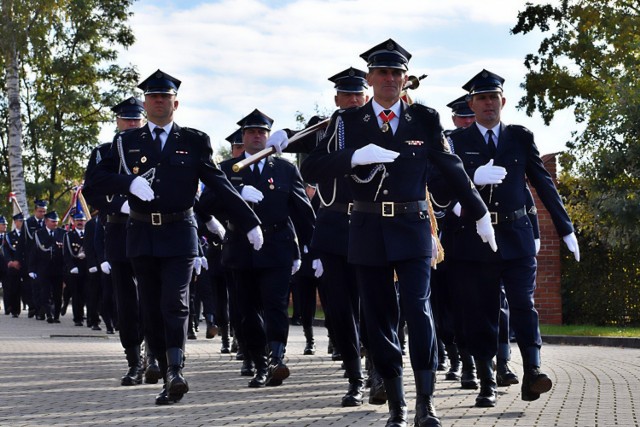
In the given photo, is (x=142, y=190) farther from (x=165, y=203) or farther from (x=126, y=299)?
(x=126, y=299)

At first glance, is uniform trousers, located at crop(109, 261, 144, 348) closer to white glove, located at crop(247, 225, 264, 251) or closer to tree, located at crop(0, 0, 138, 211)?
white glove, located at crop(247, 225, 264, 251)

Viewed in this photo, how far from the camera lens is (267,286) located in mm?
10930

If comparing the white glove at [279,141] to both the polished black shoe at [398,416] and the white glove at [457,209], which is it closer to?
the white glove at [457,209]

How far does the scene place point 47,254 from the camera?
82.7 ft

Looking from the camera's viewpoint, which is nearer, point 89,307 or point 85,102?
point 89,307

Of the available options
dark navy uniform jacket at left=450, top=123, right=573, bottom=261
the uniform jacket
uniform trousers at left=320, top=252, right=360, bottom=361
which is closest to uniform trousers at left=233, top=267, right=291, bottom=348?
uniform trousers at left=320, top=252, right=360, bottom=361

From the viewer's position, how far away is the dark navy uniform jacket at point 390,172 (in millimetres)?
7398

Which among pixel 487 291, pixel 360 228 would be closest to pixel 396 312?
pixel 360 228

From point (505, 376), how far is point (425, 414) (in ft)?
9.53

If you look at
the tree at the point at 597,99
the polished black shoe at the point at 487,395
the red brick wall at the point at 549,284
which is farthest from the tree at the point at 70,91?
the polished black shoe at the point at 487,395

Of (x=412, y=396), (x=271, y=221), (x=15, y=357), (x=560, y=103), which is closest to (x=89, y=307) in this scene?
(x=15, y=357)

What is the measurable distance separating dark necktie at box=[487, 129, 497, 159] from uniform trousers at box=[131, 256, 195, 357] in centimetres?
234

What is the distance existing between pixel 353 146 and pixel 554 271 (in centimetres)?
1525

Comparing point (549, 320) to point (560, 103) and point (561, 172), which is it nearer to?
point (561, 172)
